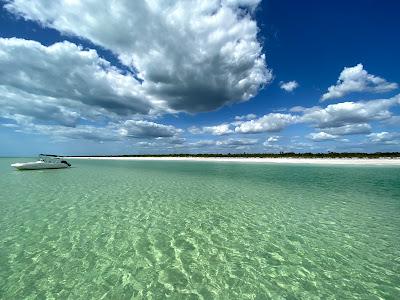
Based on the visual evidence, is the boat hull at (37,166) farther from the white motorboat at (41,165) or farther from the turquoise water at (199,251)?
the turquoise water at (199,251)

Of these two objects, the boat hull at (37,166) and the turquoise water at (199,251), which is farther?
the boat hull at (37,166)

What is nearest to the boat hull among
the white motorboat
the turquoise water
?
the white motorboat

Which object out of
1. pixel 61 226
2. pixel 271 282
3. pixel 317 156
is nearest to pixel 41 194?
pixel 61 226

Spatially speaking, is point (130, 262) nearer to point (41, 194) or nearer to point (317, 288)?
Result: point (317, 288)

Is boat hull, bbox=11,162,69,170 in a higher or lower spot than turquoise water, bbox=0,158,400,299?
higher

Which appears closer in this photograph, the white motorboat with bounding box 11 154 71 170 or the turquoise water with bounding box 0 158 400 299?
the turquoise water with bounding box 0 158 400 299

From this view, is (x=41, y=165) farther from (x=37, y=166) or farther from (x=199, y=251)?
(x=199, y=251)

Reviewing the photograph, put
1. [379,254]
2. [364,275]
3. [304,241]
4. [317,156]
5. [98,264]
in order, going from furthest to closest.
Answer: [317,156] → [304,241] → [379,254] → [98,264] → [364,275]

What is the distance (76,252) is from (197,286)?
486 centimetres

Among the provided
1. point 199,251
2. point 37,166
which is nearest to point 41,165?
point 37,166

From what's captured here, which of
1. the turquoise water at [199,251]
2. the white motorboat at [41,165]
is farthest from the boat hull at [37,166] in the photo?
the turquoise water at [199,251]

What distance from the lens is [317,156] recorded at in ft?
286

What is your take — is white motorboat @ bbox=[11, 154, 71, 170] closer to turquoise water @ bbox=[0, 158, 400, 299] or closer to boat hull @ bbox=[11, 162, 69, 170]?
boat hull @ bbox=[11, 162, 69, 170]

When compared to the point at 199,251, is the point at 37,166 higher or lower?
higher
